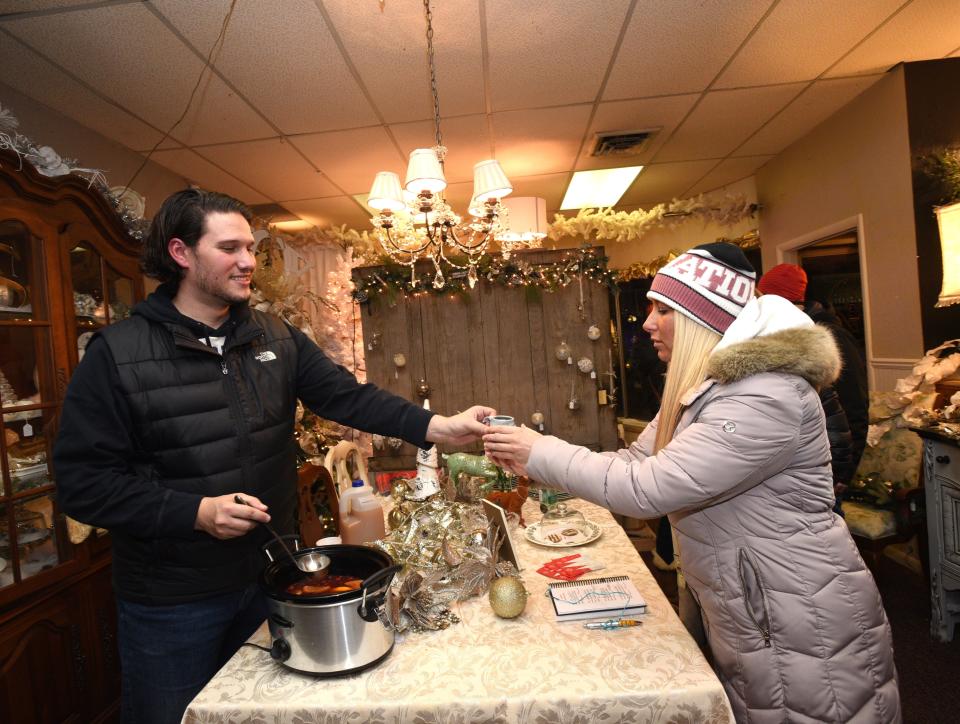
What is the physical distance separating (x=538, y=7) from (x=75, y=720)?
3760mm

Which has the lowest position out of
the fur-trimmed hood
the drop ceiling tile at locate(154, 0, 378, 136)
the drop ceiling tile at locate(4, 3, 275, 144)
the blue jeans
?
the blue jeans

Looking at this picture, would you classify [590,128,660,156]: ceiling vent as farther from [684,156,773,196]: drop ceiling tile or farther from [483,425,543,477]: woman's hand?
[483,425,543,477]: woman's hand

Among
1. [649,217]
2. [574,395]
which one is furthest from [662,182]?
[574,395]

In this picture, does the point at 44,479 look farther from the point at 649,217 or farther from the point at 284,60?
the point at 649,217

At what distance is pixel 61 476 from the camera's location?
4.54 ft

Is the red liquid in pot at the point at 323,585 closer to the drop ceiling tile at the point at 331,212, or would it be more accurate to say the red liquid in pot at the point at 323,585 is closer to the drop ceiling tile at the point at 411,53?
the drop ceiling tile at the point at 411,53

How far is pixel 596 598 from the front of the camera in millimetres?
1424

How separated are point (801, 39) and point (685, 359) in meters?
2.75

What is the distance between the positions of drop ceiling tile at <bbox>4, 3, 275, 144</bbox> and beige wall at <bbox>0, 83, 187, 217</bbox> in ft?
1.42

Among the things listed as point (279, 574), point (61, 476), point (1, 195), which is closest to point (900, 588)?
point (279, 574)

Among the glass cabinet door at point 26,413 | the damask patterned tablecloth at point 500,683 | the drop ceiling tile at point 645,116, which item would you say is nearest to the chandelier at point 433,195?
the drop ceiling tile at point 645,116

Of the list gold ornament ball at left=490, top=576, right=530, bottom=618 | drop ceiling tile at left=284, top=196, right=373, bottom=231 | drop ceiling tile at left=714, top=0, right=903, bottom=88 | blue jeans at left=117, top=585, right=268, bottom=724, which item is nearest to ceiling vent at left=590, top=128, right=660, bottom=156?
drop ceiling tile at left=714, top=0, right=903, bottom=88

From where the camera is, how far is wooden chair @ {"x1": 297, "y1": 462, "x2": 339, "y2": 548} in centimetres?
197

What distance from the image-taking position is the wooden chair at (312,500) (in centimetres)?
197
